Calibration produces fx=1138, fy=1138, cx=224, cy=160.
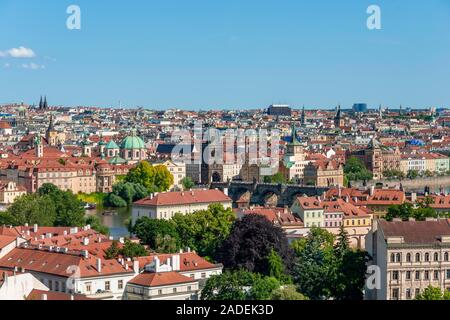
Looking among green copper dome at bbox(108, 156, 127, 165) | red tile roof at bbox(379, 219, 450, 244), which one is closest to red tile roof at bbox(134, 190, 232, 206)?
red tile roof at bbox(379, 219, 450, 244)

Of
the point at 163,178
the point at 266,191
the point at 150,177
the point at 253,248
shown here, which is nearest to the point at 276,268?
the point at 253,248

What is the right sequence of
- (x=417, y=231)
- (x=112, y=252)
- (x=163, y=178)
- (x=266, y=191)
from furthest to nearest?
(x=163, y=178), (x=266, y=191), (x=112, y=252), (x=417, y=231)

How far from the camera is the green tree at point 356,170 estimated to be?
55.9 metres

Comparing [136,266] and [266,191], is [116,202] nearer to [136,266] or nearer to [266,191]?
[266,191]

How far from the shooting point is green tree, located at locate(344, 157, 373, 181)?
5591cm

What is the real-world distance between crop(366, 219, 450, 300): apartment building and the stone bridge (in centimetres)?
2481

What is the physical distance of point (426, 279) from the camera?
1817cm

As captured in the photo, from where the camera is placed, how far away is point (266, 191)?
47562 mm

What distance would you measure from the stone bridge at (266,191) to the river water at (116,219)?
5.18m

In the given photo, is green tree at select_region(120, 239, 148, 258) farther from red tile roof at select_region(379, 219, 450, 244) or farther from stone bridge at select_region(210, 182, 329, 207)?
stone bridge at select_region(210, 182, 329, 207)

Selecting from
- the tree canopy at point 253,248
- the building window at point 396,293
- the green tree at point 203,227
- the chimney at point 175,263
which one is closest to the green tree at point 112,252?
A: the chimney at point 175,263

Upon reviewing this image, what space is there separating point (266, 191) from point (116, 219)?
36.6ft

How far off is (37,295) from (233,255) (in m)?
5.47

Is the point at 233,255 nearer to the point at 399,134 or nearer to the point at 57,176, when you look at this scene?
the point at 57,176
